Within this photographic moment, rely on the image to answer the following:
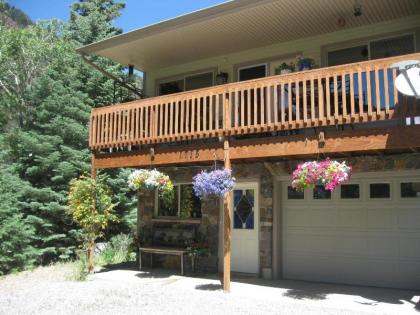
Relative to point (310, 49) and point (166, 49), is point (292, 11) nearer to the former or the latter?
point (310, 49)

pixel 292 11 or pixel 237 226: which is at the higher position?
pixel 292 11

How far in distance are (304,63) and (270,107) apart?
5.18 ft

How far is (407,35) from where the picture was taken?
9.45m

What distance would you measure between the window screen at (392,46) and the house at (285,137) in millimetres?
22

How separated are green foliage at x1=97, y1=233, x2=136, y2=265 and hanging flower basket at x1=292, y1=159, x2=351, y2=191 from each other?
649cm

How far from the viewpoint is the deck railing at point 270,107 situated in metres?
7.43

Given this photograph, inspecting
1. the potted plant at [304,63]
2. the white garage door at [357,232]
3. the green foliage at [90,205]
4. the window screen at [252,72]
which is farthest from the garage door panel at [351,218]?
the green foliage at [90,205]

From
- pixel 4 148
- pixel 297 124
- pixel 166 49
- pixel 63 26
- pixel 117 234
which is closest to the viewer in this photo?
pixel 297 124

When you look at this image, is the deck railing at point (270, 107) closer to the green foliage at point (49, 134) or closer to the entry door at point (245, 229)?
the entry door at point (245, 229)

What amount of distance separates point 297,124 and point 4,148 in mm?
10591

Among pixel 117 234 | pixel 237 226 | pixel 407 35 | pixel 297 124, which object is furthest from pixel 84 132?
pixel 407 35

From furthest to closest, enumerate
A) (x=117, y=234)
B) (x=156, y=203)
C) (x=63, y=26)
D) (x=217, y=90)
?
(x=63, y=26), (x=117, y=234), (x=156, y=203), (x=217, y=90)

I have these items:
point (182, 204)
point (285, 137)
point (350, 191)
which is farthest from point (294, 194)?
point (182, 204)

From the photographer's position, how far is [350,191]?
9852 mm
